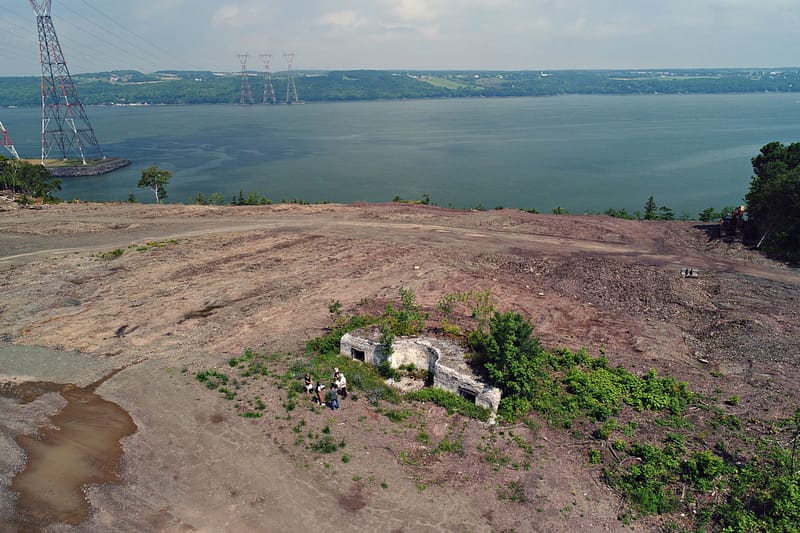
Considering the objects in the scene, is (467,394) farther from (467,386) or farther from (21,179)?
(21,179)

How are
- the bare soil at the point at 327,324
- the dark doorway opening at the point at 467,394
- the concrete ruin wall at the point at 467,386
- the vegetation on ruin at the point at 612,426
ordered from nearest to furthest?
the vegetation on ruin at the point at 612,426, the bare soil at the point at 327,324, the concrete ruin wall at the point at 467,386, the dark doorway opening at the point at 467,394

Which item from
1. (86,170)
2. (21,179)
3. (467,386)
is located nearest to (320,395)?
(467,386)

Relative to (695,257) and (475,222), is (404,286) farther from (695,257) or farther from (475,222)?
(695,257)

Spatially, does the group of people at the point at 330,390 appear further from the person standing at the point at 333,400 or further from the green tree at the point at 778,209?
the green tree at the point at 778,209

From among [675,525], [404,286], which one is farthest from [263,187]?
[675,525]

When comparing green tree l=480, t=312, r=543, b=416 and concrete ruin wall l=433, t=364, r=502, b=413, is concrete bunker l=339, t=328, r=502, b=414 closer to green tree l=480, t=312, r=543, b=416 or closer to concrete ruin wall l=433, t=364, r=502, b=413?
concrete ruin wall l=433, t=364, r=502, b=413

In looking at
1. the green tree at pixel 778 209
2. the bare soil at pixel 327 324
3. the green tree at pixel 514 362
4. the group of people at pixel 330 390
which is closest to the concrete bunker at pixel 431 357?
the green tree at pixel 514 362
